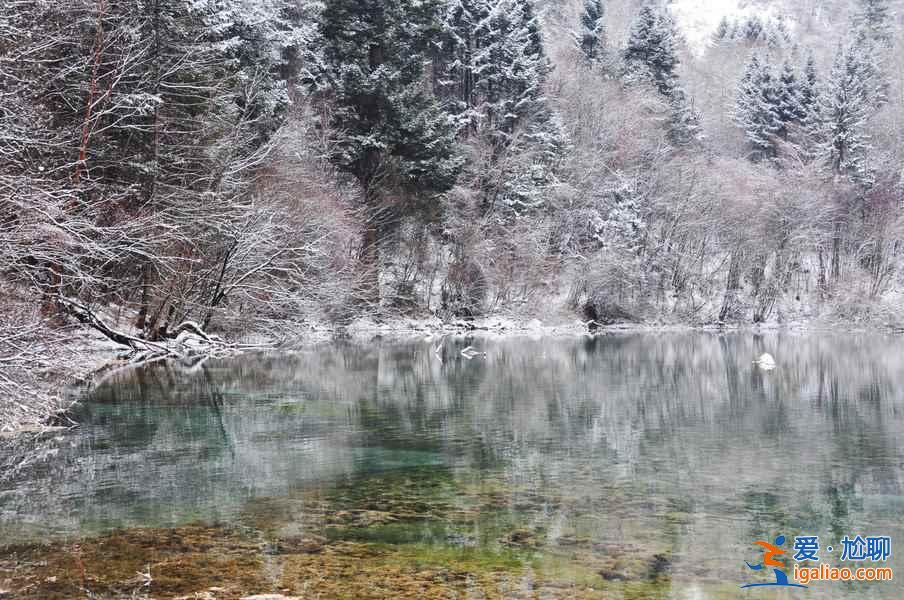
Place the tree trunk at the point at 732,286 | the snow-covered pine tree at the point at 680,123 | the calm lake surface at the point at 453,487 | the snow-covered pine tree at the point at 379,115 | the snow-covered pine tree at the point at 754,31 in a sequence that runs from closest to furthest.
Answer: the calm lake surface at the point at 453,487 → the snow-covered pine tree at the point at 379,115 → the tree trunk at the point at 732,286 → the snow-covered pine tree at the point at 680,123 → the snow-covered pine tree at the point at 754,31

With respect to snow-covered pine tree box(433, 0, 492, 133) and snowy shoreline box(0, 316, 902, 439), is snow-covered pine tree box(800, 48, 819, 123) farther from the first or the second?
snow-covered pine tree box(433, 0, 492, 133)

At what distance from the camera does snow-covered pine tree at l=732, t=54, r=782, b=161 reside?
58.6 m

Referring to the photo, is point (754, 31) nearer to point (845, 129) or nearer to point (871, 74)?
point (871, 74)

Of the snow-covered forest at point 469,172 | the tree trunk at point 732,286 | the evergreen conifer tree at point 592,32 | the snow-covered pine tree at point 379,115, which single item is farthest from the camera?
the evergreen conifer tree at point 592,32

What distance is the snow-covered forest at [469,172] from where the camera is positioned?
2505cm

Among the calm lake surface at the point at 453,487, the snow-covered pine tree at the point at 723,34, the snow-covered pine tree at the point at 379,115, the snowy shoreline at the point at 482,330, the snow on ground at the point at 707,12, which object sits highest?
the snow on ground at the point at 707,12

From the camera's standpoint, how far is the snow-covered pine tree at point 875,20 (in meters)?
72.3

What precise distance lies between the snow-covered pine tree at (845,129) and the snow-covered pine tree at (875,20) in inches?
860

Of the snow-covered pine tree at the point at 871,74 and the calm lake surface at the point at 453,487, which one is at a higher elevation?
the snow-covered pine tree at the point at 871,74

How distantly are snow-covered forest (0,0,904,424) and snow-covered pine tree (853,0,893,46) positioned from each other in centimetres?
1251

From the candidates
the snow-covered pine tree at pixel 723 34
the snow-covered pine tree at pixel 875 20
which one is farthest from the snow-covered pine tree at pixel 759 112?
the snow-covered pine tree at pixel 723 34

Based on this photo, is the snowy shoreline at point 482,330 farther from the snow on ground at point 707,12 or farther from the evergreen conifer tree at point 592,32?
the snow on ground at point 707,12

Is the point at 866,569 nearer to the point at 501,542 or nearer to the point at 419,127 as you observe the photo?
the point at 501,542

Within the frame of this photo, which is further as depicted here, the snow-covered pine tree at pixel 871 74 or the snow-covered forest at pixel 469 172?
the snow-covered pine tree at pixel 871 74
